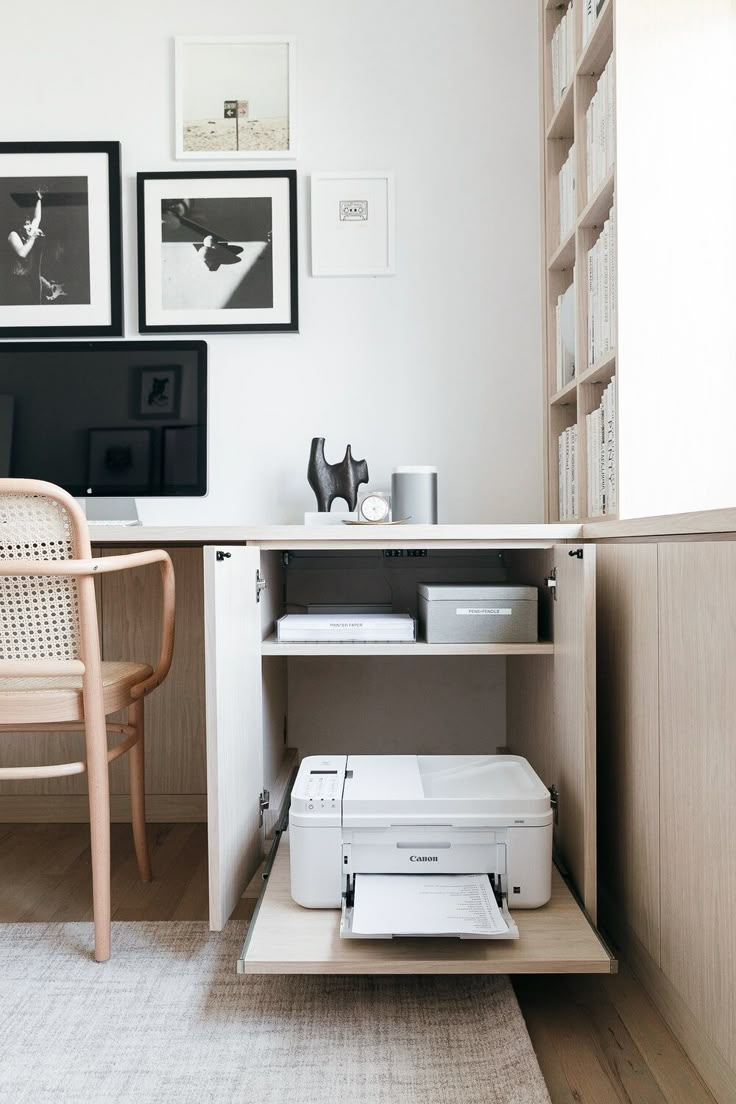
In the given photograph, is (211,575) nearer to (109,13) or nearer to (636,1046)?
(636,1046)

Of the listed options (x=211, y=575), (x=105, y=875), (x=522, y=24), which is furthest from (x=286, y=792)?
(x=522, y=24)

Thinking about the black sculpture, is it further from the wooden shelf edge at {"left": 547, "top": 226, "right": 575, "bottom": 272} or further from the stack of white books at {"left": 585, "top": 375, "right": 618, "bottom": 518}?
the wooden shelf edge at {"left": 547, "top": 226, "right": 575, "bottom": 272}

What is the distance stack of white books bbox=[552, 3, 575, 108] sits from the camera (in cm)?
195

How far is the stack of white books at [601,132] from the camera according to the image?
1.59 metres

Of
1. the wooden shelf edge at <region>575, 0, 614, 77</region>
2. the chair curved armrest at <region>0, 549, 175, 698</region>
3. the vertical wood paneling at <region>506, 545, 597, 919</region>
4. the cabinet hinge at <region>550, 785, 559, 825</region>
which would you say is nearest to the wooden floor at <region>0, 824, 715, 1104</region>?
the vertical wood paneling at <region>506, 545, 597, 919</region>

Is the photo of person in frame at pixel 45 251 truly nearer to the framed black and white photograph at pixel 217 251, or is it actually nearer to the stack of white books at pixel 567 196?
the framed black and white photograph at pixel 217 251

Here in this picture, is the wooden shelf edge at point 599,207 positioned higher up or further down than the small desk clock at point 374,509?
higher up

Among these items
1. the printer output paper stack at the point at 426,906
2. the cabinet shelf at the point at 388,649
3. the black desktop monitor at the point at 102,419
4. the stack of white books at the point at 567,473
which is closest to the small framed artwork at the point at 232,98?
the black desktop monitor at the point at 102,419

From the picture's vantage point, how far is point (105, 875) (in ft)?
4.67

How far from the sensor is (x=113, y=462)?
6.48 feet

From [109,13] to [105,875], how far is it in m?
2.23

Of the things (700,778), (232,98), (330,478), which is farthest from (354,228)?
(700,778)

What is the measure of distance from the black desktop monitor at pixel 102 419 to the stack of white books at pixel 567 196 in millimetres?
960

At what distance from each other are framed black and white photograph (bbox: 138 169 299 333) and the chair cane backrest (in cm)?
107
